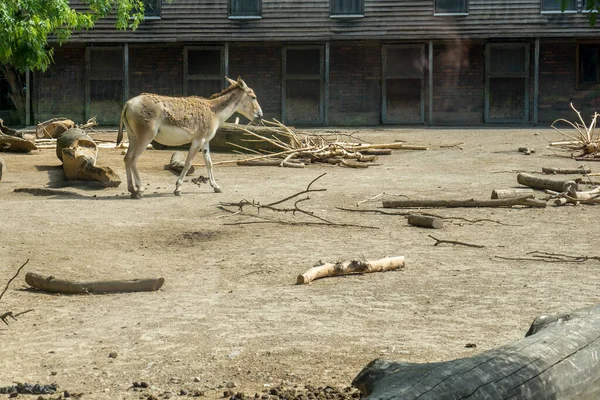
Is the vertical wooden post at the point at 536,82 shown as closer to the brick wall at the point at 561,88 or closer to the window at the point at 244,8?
the brick wall at the point at 561,88

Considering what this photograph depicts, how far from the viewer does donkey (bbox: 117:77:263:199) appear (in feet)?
52.6

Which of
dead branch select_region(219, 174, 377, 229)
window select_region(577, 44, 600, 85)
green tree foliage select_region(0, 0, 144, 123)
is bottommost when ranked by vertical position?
dead branch select_region(219, 174, 377, 229)

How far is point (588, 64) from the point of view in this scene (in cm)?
3344

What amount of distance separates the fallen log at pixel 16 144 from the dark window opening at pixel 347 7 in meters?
13.7

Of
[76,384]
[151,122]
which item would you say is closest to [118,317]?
[76,384]

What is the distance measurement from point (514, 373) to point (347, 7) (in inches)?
1162

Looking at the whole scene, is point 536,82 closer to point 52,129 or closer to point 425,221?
point 52,129

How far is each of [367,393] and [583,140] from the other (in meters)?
17.4

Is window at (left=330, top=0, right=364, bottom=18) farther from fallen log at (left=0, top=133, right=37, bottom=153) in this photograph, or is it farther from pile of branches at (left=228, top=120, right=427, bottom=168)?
fallen log at (left=0, top=133, right=37, bottom=153)

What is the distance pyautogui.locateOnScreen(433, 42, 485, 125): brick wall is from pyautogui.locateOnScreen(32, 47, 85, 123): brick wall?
37.9 feet

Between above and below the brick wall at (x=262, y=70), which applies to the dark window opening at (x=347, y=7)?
above

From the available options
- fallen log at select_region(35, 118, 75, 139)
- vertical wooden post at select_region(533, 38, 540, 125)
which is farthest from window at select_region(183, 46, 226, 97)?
fallen log at select_region(35, 118, 75, 139)

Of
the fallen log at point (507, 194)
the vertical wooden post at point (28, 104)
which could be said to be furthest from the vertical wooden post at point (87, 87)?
the fallen log at point (507, 194)

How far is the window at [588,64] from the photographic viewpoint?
33.3 meters
